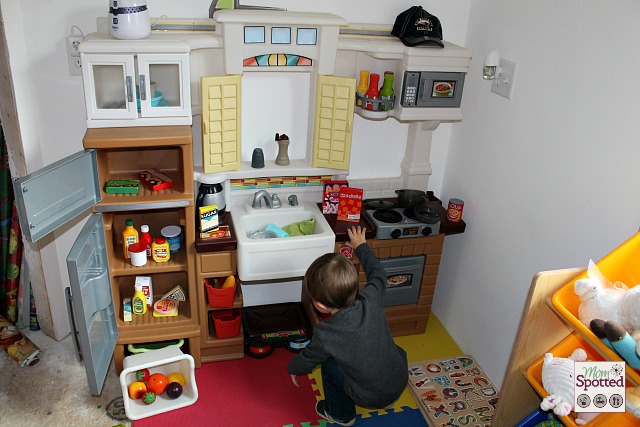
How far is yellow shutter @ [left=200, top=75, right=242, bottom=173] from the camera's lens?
7.29 feet

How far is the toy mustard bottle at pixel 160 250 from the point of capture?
7.60 ft

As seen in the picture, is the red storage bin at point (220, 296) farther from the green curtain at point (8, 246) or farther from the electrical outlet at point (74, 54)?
the electrical outlet at point (74, 54)

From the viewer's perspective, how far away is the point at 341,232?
8.04 ft

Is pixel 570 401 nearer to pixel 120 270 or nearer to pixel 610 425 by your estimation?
pixel 610 425

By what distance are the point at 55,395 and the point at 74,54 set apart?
140cm

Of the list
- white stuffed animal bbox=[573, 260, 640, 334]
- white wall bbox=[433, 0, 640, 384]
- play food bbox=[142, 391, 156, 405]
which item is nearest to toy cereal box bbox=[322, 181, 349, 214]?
white wall bbox=[433, 0, 640, 384]

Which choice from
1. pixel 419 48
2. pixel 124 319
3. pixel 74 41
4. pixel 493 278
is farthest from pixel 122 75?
pixel 493 278

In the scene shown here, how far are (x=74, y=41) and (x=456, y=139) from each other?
67.6 inches

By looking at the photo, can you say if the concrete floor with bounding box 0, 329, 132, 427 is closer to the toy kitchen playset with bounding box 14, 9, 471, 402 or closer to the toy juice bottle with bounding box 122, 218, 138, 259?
the toy kitchen playset with bounding box 14, 9, 471, 402

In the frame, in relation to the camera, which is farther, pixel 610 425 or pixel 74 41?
pixel 74 41

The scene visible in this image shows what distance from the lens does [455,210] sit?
2.61m

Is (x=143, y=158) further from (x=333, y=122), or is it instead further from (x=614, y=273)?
(x=614, y=273)

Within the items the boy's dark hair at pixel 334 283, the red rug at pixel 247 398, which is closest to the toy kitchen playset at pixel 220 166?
the red rug at pixel 247 398

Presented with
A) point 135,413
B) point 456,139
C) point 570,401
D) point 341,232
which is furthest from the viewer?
point 456,139
